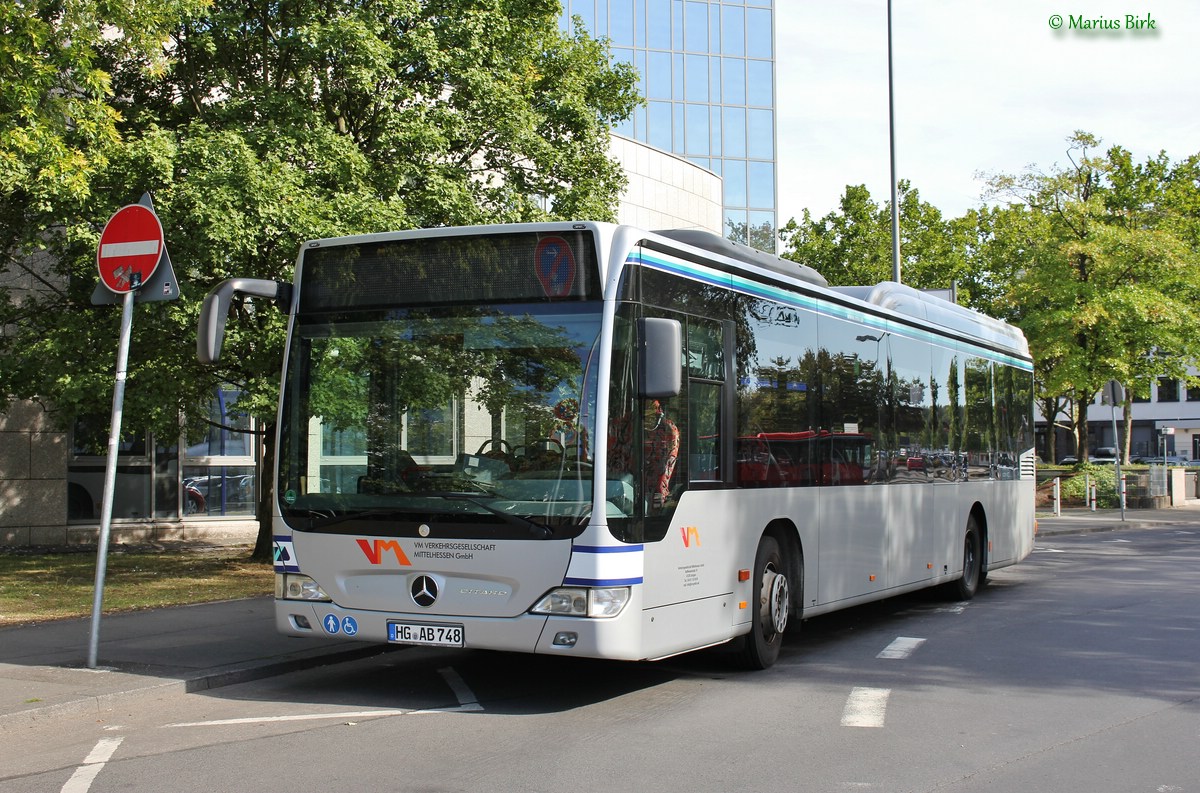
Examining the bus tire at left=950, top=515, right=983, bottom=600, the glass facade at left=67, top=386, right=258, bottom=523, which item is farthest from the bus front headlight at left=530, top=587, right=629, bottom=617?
the glass facade at left=67, top=386, right=258, bottom=523

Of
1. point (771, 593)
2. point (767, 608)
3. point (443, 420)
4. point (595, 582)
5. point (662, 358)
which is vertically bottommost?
point (767, 608)

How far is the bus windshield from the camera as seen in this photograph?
7621 millimetres

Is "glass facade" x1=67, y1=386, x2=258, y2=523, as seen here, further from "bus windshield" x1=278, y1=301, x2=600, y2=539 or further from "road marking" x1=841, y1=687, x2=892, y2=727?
"road marking" x1=841, y1=687, x2=892, y2=727

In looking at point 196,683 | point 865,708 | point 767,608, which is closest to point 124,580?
point 196,683

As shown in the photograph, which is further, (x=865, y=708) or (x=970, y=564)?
(x=970, y=564)

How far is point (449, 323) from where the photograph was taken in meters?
8.08

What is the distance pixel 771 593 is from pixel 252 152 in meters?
8.06

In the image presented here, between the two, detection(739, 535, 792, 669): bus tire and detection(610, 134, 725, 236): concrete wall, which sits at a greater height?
detection(610, 134, 725, 236): concrete wall

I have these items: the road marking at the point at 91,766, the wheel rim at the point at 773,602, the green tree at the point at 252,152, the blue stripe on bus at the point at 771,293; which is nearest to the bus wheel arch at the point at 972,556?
the blue stripe on bus at the point at 771,293

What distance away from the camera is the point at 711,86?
188 feet

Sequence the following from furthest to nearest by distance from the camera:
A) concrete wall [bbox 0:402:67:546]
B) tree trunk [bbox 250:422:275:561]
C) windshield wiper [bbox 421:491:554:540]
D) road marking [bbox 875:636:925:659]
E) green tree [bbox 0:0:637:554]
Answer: concrete wall [bbox 0:402:67:546], tree trunk [bbox 250:422:275:561], green tree [bbox 0:0:637:554], road marking [bbox 875:636:925:659], windshield wiper [bbox 421:491:554:540]

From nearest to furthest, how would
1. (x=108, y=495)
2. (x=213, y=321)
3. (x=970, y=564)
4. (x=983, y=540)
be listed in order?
(x=213, y=321), (x=108, y=495), (x=970, y=564), (x=983, y=540)

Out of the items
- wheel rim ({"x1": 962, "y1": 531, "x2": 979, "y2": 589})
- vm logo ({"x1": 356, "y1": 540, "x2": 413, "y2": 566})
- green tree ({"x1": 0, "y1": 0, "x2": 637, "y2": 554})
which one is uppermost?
green tree ({"x1": 0, "y1": 0, "x2": 637, "y2": 554})

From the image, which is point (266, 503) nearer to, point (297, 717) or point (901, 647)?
point (901, 647)
